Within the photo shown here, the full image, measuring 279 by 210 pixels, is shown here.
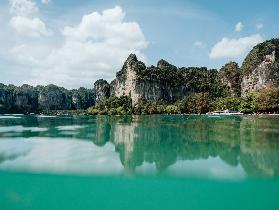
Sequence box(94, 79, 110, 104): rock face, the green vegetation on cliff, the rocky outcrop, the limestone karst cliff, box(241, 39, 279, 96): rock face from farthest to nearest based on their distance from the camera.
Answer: box(94, 79, 110, 104): rock face
the limestone karst cliff
the green vegetation on cliff
the rocky outcrop
box(241, 39, 279, 96): rock face

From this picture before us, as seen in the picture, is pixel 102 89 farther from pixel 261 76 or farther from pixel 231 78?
pixel 261 76

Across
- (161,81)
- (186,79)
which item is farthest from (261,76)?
(161,81)

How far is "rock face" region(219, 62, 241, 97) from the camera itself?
14088 centimetres

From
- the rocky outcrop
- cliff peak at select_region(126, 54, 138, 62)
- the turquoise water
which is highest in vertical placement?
cliff peak at select_region(126, 54, 138, 62)

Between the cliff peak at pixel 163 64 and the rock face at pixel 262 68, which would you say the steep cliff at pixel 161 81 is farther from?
the rock face at pixel 262 68

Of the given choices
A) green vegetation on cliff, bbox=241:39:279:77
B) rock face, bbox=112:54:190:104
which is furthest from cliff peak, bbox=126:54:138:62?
green vegetation on cliff, bbox=241:39:279:77

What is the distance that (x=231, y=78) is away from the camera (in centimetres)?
14350

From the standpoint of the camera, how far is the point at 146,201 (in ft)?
43.5

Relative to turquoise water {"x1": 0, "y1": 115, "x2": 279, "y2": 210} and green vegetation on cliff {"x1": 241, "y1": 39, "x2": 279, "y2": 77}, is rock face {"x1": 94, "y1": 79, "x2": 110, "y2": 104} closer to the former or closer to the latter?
A: green vegetation on cliff {"x1": 241, "y1": 39, "x2": 279, "y2": 77}

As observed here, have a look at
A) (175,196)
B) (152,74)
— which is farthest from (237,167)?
(152,74)

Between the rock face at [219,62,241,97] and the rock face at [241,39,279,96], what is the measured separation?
665 centimetres

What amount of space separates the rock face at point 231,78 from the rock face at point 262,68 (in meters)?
6.65

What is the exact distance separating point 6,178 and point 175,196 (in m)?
7.71

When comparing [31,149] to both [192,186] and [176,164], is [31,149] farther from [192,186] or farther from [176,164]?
[192,186]
